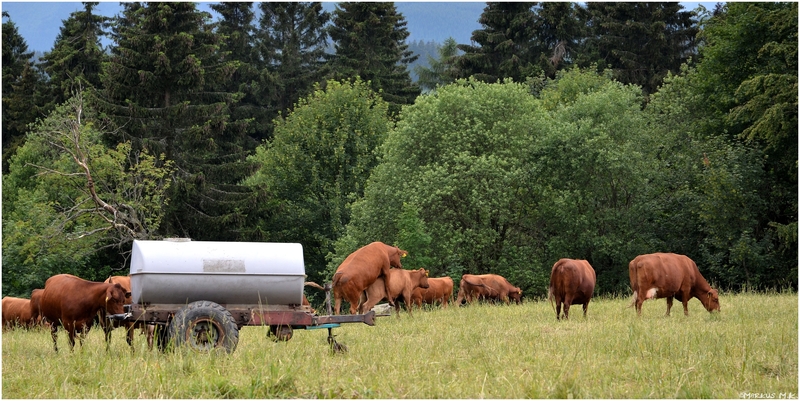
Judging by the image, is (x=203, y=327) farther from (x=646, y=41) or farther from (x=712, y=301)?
(x=646, y=41)

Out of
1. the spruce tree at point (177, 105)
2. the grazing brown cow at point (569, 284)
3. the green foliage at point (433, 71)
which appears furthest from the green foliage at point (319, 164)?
the grazing brown cow at point (569, 284)

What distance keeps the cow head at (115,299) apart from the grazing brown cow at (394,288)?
561cm

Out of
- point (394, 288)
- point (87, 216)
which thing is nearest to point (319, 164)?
point (87, 216)

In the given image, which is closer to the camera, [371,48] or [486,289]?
[486,289]

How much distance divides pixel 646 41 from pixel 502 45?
30.3ft

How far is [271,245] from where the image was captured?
11648mm

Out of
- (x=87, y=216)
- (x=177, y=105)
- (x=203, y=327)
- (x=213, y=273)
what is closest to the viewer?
(x=203, y=327)

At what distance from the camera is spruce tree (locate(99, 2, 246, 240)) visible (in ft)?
142

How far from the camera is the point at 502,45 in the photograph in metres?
57.2

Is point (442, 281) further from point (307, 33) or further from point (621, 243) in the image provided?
point (307, 33)

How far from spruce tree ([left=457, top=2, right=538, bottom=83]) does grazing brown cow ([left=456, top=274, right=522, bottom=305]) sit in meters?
29.3

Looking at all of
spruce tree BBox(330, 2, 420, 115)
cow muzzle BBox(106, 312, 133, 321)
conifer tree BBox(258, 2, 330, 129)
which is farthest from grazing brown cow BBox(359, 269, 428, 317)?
conifer tree BBox(258, 2, 330, 129)

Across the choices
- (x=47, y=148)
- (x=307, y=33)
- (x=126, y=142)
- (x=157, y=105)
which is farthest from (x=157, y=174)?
(x=307, y=33)

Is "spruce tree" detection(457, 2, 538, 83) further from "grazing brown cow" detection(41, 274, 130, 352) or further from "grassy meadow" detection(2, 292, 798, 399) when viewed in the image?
"grazing brown cow" detection(41, 274, 130, 352)
